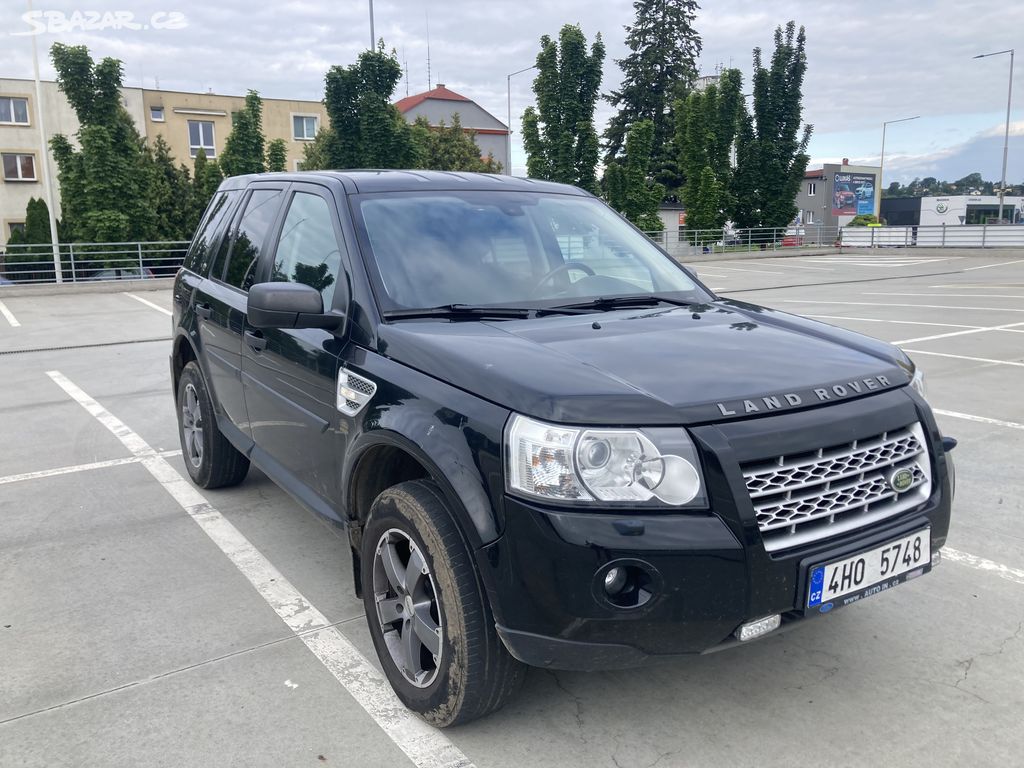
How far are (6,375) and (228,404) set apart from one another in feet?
22.0

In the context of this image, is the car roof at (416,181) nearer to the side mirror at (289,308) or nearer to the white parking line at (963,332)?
the side mirror at (289,308)

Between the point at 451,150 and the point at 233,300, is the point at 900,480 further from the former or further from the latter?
the point at 451,150

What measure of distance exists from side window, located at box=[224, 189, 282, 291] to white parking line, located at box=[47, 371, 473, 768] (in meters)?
1.33

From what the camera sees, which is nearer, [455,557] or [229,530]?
[455,557]

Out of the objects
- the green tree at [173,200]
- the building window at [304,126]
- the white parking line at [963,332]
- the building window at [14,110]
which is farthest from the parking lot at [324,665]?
the building window at [304,126]

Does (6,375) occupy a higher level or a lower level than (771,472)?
lower

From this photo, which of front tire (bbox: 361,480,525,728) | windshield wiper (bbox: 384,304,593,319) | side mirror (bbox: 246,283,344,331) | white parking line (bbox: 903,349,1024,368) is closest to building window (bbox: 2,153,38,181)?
white parking line (bbox: 903,349,1024,368)

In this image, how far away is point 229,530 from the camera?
4.60 metres

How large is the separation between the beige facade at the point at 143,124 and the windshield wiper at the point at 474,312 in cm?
3894

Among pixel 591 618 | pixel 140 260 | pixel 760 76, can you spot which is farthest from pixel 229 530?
pixel 760 76

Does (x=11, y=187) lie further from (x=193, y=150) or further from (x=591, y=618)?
(x=591, y=618)

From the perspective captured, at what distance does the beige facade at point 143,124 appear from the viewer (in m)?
41.3

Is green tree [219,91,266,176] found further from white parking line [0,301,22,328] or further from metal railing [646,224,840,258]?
metal railing [646,224,840,258]

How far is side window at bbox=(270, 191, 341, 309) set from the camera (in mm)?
3459
